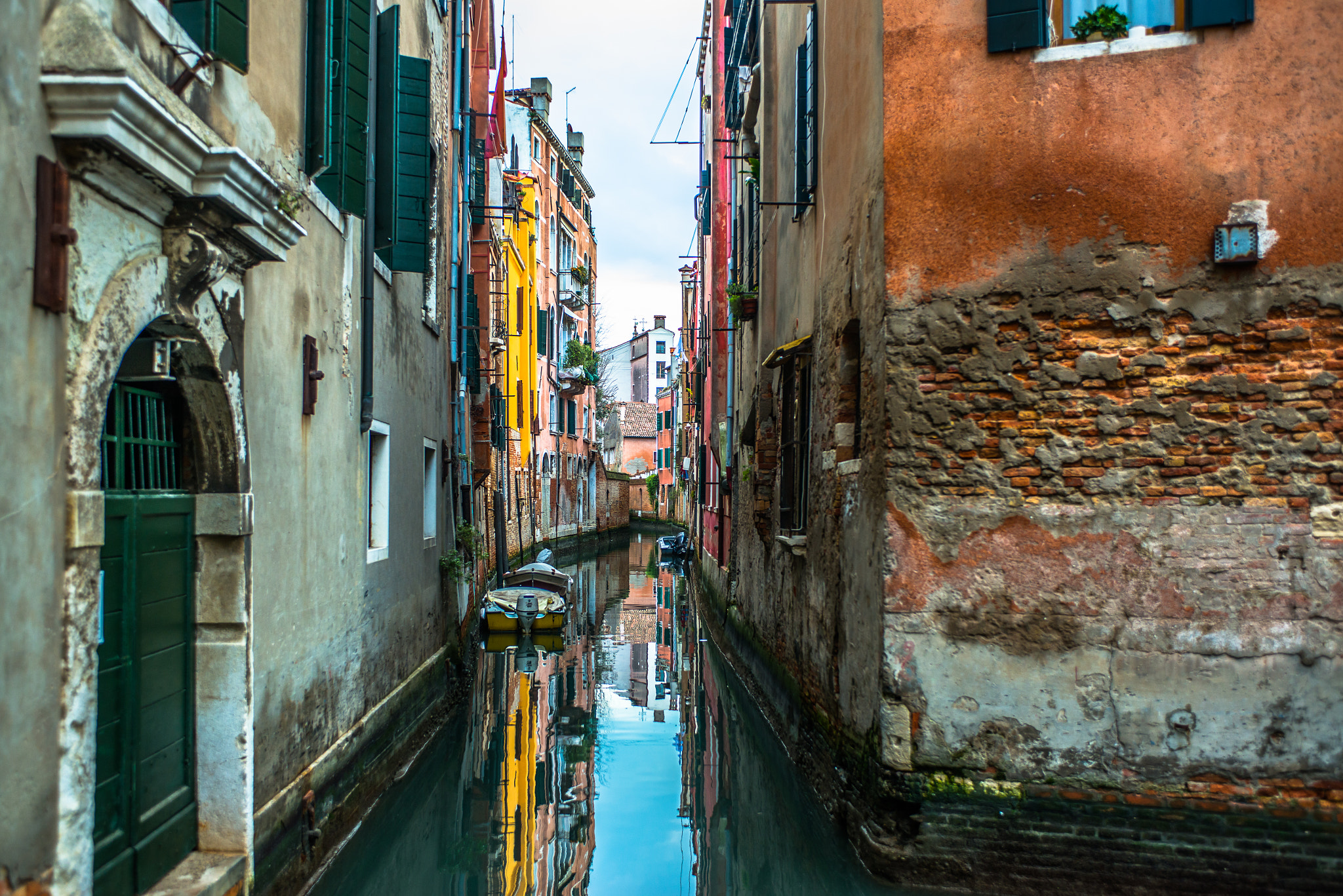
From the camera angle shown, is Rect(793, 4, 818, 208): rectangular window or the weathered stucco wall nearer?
the weathered stucco wall

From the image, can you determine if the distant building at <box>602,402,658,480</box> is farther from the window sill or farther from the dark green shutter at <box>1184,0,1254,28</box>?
→ the dark green shutter at <box>1184,0,1254,28</box>

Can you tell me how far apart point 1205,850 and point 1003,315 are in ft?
9.16

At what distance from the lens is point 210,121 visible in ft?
14.3

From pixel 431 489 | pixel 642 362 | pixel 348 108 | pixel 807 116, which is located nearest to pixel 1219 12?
pixel 807 116

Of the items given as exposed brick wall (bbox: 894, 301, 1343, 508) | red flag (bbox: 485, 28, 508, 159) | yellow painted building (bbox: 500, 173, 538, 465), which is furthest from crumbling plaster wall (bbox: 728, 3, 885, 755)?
yellow painted building (bbox: 500, 173, 538, 465)

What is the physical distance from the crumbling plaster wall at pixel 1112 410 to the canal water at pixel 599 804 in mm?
1467

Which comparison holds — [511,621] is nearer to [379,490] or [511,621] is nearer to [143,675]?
[379,490]

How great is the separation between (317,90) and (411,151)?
1.98 meters

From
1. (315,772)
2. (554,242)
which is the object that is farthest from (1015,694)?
(554,242)

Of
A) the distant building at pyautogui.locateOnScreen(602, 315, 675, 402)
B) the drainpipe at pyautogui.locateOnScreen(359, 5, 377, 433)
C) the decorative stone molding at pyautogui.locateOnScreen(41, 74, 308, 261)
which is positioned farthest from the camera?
the distant building at pyautogui.locateOnScreen(602, 315, 675, 402)

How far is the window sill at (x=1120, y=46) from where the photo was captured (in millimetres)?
5352

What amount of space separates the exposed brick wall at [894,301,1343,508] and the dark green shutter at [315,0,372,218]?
352cm

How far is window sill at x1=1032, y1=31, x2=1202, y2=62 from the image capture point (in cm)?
535

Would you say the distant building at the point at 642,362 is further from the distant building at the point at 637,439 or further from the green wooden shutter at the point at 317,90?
the green wooden shutter at the point at 317,90
